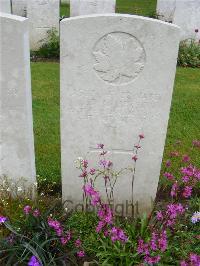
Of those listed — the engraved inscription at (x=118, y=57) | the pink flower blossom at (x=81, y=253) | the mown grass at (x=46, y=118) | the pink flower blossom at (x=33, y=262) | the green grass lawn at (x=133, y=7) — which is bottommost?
the pink flower blossom at (x=81, y=253)

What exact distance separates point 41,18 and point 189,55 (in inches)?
145

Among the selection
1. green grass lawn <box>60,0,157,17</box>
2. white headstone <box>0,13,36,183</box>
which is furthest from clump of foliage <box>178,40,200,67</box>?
white headstone <box>0,13,36,183</box>

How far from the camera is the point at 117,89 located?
338 centimetres

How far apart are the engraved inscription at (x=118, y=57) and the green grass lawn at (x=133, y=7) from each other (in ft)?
40.4

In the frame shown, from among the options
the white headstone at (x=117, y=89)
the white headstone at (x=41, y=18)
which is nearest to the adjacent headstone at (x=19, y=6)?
the white headstone at (x=41, y=18)

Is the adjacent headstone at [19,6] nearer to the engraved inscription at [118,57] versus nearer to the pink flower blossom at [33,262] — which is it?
the engraved inscription at [118,57]

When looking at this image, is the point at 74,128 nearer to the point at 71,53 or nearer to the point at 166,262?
the point at 71,53

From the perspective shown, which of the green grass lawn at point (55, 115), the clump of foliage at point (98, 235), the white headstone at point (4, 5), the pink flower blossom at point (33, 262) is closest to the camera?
the pink flower blossom at point (33, 262)

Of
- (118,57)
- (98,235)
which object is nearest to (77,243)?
(98,235)

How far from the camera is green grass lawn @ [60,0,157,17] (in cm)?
1596

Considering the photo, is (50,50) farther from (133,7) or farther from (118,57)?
(133,7)

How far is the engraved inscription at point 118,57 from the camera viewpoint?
3186 millimetres

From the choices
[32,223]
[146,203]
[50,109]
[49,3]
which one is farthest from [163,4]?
[32,223]

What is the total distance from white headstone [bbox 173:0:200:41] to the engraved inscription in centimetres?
643
